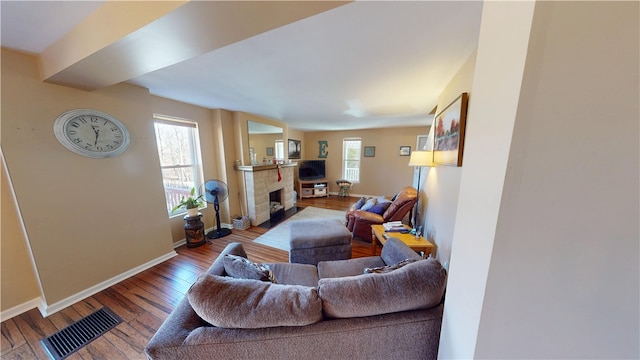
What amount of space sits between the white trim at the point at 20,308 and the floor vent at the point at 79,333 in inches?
22.5

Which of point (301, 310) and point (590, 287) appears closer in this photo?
point (590, 287)

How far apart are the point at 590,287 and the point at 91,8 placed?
2.45 meters

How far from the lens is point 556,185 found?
437mm

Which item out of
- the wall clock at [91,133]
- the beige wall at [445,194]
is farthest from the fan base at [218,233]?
the beige wall at [445,194]

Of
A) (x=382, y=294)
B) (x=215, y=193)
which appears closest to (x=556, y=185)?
(x=382, y=294)

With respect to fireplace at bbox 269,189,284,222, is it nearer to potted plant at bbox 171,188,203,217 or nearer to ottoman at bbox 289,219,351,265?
potted plant at bbox 171,188,203,217

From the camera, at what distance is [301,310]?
829 mm

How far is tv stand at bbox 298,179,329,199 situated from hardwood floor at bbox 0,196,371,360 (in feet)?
10.1

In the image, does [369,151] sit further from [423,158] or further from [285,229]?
[285,229]

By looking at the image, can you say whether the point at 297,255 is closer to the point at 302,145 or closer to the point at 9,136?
the point at 9,136

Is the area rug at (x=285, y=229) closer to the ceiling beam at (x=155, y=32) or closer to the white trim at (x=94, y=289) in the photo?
the white trim at (x=94, y=289)

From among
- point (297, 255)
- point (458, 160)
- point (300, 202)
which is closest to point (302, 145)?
point (300, 202)

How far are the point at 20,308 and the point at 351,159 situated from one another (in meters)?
5.92

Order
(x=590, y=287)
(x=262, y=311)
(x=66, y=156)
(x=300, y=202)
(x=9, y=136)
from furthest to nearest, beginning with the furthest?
(x=300, y=202), (x=66, y=156), (x=9, y=136), (x=262, y=311), (x=590, y=287)
